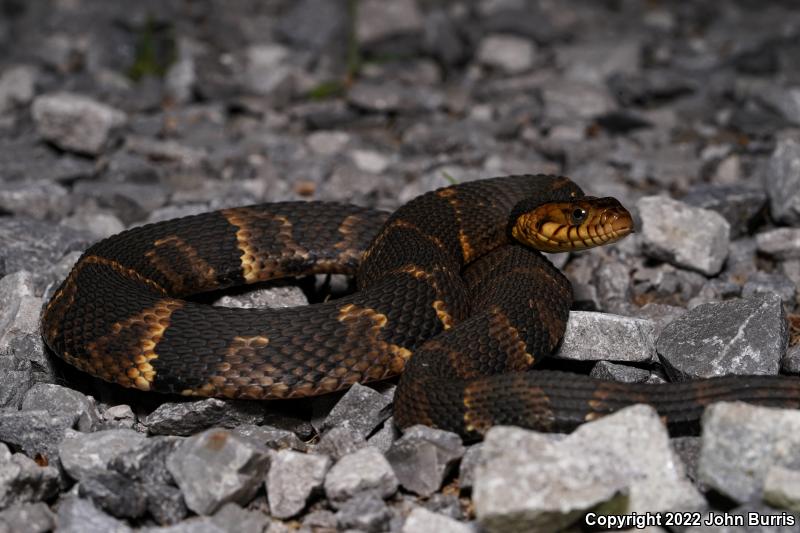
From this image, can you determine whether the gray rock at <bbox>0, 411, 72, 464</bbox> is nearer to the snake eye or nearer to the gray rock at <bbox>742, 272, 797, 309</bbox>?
the snake eye

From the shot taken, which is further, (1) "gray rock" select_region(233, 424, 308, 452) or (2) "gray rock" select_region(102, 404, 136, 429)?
(2) "gray rock" select_region(102, 404, 136, 429)

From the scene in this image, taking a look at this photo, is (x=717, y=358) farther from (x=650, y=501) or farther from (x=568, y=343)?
(x=650, y=501)

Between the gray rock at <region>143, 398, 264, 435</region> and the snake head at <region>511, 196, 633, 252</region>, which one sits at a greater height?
the snake head at <region>511, 196, 633, 252</region>

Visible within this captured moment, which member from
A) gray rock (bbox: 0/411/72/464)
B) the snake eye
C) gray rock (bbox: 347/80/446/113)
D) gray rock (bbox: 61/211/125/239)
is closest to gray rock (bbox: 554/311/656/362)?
the snake eye

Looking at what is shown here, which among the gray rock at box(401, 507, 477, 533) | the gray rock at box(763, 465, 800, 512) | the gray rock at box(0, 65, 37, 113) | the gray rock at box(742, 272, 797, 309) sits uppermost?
the gray rock at box(0, 65, 37, 113)

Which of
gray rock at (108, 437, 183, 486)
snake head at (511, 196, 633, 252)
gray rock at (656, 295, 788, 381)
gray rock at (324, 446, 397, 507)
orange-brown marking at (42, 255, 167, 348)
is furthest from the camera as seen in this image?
snake head at (511, 196, 633, 252)

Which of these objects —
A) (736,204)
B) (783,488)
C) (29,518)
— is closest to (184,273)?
(29,518)

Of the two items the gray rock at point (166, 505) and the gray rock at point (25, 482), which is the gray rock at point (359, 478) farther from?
the gray rock at point (25, 482)

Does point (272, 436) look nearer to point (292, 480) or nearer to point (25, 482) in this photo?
point (292, 480)
